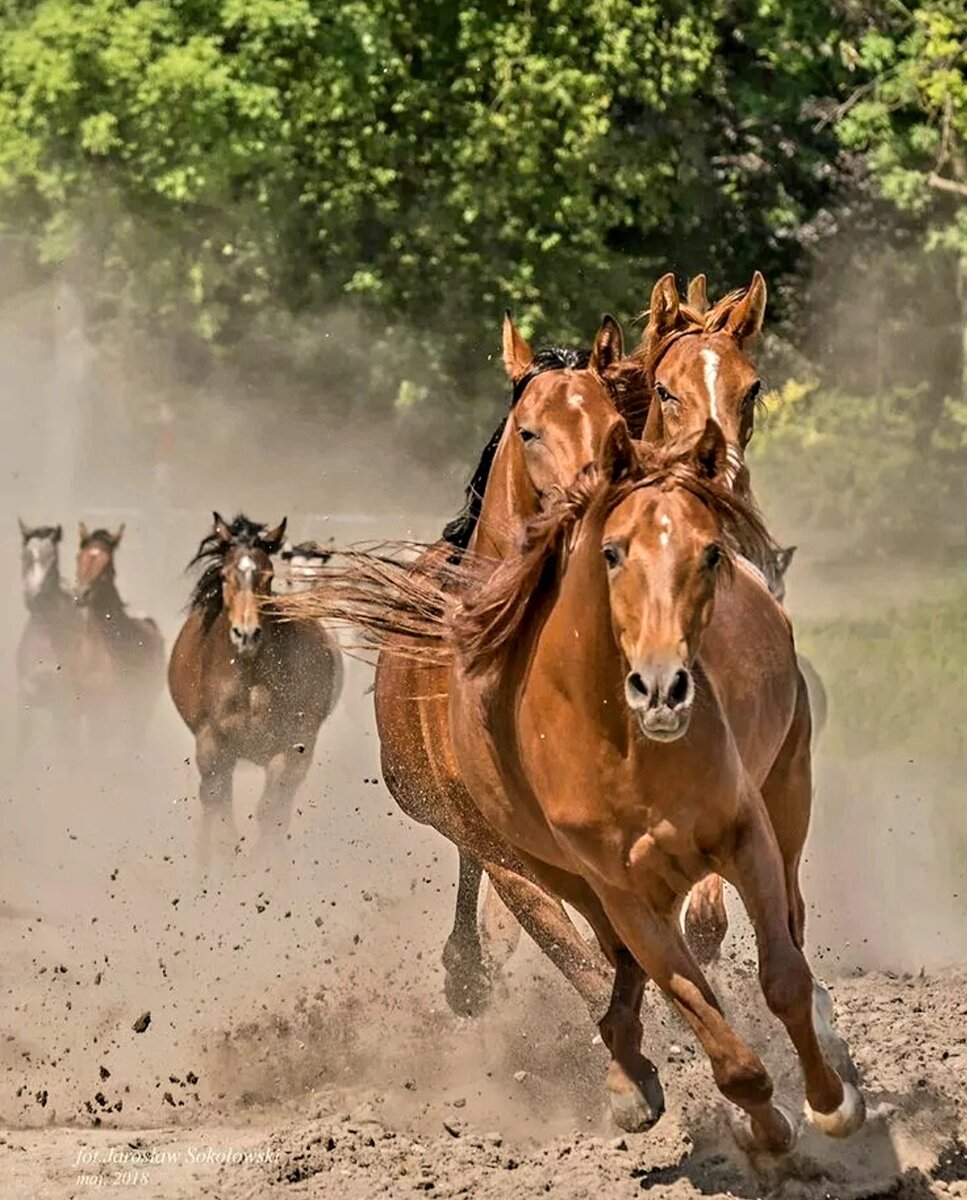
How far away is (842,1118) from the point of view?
6062 mm

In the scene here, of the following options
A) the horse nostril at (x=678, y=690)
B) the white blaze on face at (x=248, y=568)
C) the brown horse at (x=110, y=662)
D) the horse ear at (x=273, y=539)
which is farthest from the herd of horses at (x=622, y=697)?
the brown horse at (x=110, y=662)

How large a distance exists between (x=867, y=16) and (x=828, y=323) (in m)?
2.81

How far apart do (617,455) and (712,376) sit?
120 cm

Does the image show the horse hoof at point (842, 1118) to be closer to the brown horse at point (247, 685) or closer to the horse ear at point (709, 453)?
the horse ear at point (709, 453)

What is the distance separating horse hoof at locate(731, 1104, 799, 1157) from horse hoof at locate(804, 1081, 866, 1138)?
6 centimetres

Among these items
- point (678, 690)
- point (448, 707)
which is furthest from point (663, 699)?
point (448, 707)

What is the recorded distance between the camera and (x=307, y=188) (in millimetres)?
20781

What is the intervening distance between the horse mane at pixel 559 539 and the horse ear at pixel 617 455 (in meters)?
0.02


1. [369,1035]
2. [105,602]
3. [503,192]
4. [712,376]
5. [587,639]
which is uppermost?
[503,192]

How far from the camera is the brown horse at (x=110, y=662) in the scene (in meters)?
16.0

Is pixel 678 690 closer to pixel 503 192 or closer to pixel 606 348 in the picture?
pixel 606 348

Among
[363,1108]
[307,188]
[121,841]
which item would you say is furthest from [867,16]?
[363,1108]

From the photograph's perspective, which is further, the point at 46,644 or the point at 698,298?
the point at 46,644

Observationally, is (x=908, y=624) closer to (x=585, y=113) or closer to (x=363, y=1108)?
(x=585, y=113)
